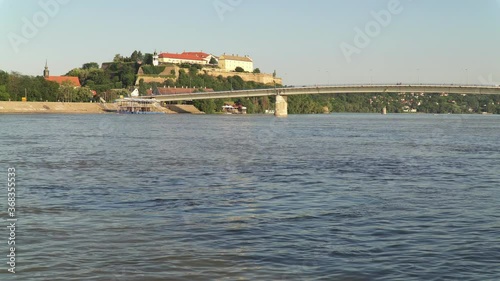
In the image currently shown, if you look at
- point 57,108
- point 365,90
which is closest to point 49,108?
point 57,108

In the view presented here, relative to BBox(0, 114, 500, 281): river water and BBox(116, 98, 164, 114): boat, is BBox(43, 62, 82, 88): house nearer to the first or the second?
BBox(116, 98, 164, 114): boat

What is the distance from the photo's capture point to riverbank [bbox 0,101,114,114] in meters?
116

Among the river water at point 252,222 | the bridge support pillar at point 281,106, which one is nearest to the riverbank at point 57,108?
the bridge support pillar at point 281,106

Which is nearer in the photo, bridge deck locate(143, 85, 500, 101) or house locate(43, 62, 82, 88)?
bridge deck locate(143, 85, 500, 101)

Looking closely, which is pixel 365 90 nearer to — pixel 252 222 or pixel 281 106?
pixel 281 106

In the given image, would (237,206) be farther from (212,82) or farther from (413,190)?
(212,82)

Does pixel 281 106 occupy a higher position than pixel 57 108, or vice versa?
pixel 281 106

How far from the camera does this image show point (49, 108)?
125312 millimetres

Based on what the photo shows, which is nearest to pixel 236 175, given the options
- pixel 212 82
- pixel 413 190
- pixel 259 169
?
pixel 259 169

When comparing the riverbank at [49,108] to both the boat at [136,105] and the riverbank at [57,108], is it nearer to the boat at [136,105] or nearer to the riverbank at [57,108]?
the riverbank at [57,108]

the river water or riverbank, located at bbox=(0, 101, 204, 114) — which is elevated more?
riverbank, located at bbox=(0, 101, 204, 114)

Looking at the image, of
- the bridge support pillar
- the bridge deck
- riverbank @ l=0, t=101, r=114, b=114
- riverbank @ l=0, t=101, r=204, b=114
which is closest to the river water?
the bridge deck

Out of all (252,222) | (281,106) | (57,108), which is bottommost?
(252,222)

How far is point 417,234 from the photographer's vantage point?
12172 millimetres
